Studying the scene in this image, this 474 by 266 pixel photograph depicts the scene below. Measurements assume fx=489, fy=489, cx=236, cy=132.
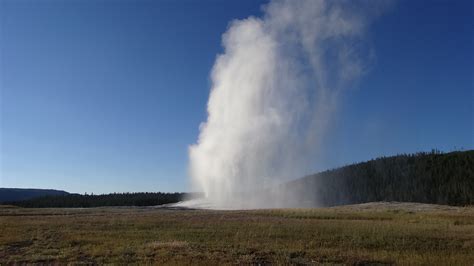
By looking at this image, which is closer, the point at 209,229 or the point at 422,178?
the point at 209,229

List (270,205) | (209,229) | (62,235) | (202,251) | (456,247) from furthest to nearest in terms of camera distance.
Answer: (270,205) < (209,229) < (62,235) < (456,247) < (202,251)

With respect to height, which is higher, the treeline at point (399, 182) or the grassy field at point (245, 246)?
the treeline at point (399, 182)

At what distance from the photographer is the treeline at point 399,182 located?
12519 cm

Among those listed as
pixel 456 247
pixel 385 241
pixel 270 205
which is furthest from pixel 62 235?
pixel 270 205

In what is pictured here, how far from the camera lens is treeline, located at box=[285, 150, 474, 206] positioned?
125 metres

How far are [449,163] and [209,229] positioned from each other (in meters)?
121

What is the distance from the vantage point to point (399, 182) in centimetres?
14125

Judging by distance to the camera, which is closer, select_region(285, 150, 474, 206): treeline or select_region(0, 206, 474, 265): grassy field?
select_region(0, 206, 474, 265): grassy field

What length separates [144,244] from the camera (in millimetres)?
25766

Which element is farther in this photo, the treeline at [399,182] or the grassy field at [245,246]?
the treeline at [399,182]

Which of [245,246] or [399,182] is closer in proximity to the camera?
[245,246]

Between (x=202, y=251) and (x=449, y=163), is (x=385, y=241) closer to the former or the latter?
(x=202, y=251)

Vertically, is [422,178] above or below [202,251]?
above

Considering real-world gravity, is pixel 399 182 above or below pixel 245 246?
above
